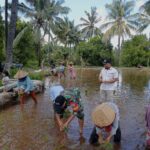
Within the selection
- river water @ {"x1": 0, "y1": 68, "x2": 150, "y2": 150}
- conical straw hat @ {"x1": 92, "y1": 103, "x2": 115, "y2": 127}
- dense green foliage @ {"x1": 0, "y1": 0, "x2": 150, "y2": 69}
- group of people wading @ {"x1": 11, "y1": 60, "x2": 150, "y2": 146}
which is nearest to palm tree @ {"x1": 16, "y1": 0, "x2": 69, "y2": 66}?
dense green foliage @ {"x1": 0, "y1": 0, "x2": 150, "y2": 69}

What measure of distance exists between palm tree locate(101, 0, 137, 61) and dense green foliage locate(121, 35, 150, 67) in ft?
7.71

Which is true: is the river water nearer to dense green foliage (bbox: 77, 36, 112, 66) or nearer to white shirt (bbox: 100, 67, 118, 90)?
white shirt (bbox: 100, 67, 118, 90)

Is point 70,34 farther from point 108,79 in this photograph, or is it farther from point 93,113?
point 93,113

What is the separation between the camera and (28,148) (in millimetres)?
6449

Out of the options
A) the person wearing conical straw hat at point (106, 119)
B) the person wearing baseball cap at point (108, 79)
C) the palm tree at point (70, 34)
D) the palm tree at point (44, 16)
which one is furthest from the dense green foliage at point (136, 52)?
the person wearing conical straw hat at point (106, 119)

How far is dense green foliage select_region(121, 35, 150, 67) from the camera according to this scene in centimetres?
5269

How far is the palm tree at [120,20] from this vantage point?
2079 inches

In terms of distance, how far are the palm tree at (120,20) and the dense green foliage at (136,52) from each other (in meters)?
2.35

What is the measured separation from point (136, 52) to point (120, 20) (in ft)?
19.3

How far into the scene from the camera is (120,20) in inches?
2094

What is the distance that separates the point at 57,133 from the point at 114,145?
159 cm

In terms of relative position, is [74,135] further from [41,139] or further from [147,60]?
[147,60]

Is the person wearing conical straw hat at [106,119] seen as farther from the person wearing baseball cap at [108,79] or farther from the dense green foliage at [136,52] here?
the dense green foliage at [136,52]

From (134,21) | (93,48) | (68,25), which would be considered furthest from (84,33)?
(134,21)
